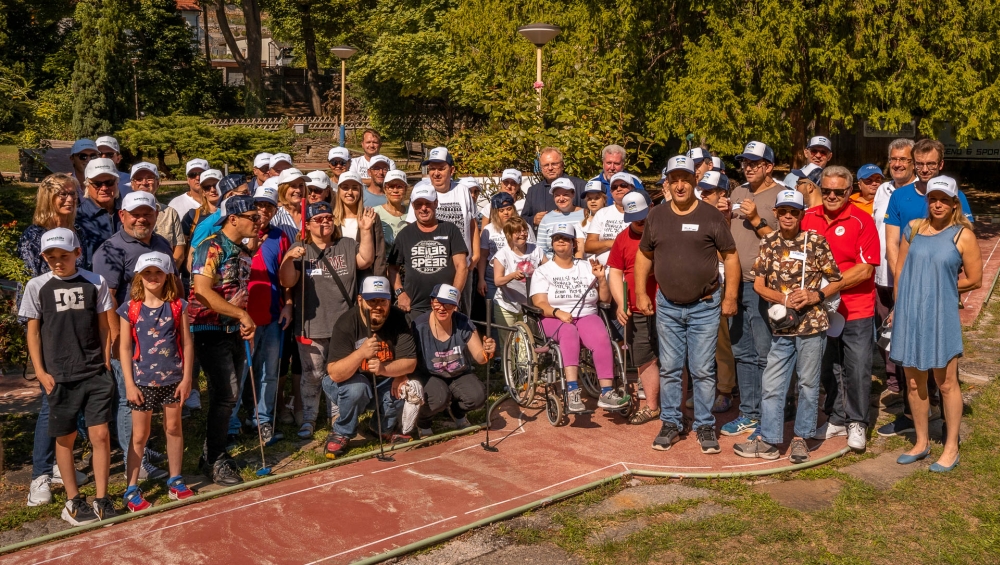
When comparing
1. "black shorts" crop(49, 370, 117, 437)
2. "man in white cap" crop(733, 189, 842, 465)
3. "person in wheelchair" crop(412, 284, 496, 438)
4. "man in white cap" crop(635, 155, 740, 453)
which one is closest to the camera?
"black shorts" crop(49, 370, 117, 437)

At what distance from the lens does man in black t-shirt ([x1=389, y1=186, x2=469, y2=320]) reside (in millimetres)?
7441

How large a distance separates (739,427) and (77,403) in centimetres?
453

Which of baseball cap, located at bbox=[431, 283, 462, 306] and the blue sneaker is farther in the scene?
the blue sneaker

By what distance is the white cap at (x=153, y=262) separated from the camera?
574 cm

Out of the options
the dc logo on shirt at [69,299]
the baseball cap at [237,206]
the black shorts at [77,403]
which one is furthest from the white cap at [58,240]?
the baseball cap at [237,206]

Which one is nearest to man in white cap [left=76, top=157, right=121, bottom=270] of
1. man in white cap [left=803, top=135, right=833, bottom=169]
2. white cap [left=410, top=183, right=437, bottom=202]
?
white cap [left=410, top=183, right=437, bottom=202]

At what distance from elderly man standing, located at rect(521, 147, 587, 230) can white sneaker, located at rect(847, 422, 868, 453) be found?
332 cm

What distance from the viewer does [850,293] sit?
6.70m

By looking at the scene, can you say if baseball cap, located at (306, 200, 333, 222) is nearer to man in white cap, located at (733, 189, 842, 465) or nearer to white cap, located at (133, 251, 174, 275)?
white cap, located at (133, 251, 174, 275)

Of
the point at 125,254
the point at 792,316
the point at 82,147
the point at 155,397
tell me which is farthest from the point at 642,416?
the point at 82,147

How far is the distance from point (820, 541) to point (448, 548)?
2.05m

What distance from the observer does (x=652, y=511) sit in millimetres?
5754

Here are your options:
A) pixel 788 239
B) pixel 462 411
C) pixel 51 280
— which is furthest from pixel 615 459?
pixel 51 280

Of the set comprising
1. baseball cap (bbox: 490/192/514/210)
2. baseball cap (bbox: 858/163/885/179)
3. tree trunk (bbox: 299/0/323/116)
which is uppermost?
tree trunk (bbox: 299/0/323/116)
